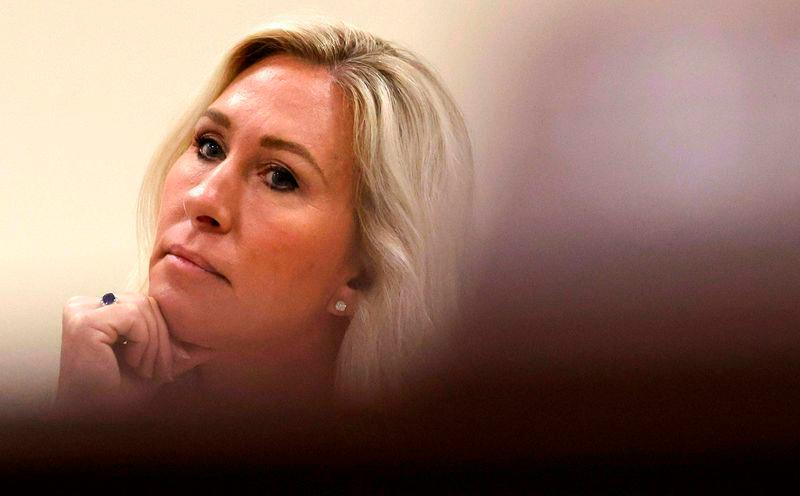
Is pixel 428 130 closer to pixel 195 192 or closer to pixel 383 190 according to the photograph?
pixel 383 190

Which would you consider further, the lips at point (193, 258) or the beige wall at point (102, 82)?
Answer: the beige wall at point (102, 82)

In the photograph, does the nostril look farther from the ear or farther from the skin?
the ear

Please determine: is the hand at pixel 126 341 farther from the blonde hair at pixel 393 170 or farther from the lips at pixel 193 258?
the blonde hair at pixel 393 170

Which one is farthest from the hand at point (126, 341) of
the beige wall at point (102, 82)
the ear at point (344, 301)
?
the beige wall at point (102, 82)

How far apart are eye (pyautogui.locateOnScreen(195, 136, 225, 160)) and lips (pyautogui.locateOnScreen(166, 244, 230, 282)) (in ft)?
0.37

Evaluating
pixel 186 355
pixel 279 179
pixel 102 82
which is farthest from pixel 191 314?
pixel 102 82

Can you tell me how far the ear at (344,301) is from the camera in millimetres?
1006

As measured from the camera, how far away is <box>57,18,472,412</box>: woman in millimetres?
937

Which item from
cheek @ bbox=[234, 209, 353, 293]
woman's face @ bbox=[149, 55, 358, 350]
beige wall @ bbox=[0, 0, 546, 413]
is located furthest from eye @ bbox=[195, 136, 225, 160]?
beige wall @ bbox=[0, 0, 546, 413]

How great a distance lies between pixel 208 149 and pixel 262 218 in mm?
115

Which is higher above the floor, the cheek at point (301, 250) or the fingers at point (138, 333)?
the cheek at point (301, 250)

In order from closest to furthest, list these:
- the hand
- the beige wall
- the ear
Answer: the hand
the ear
the beige wall

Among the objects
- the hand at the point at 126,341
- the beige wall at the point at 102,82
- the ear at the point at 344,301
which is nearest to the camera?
the hand at the point at 126,341

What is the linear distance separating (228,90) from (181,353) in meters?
0.28
